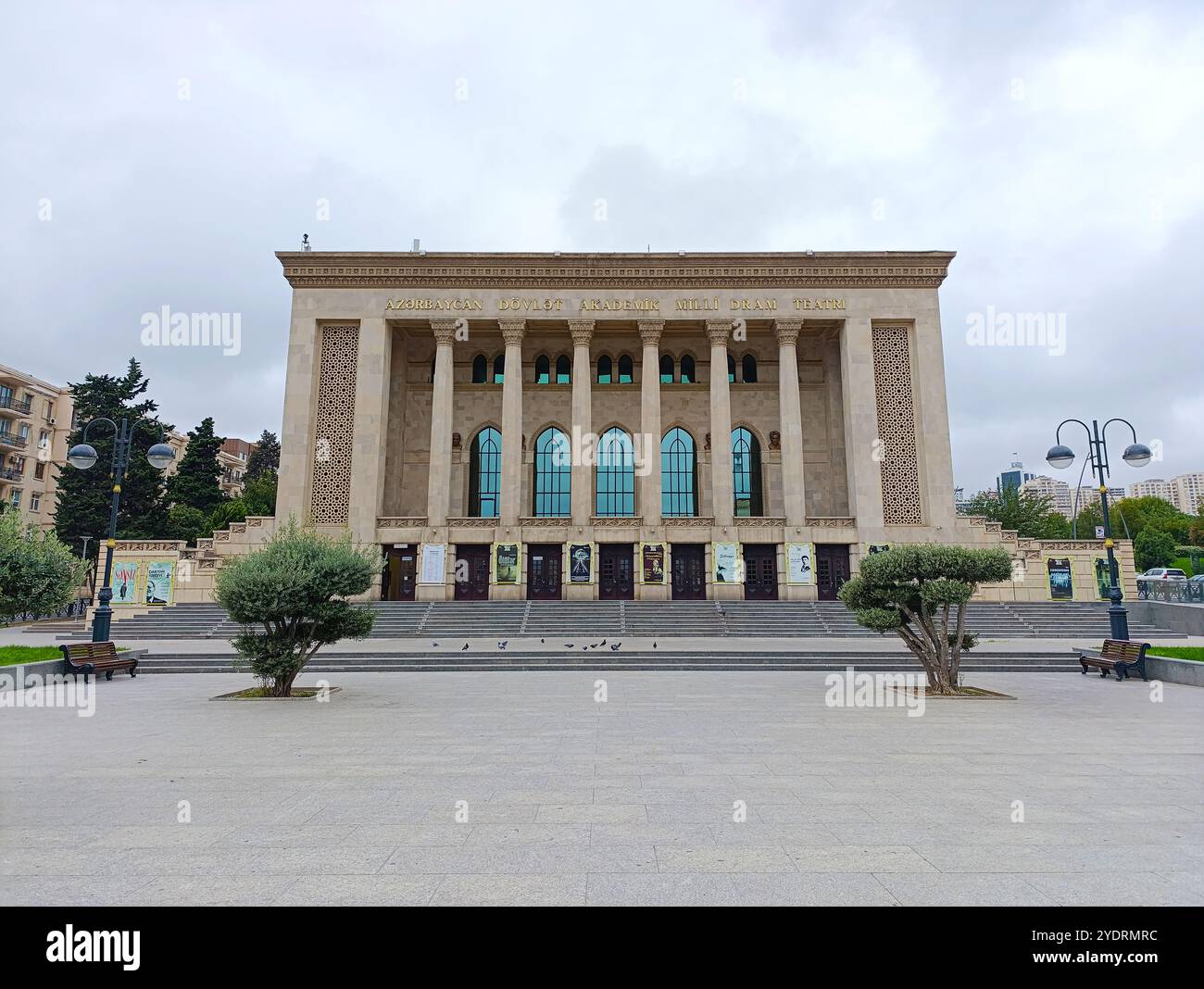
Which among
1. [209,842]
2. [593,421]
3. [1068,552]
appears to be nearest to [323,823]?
[209,842]

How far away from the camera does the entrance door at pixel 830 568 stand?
3081 cm

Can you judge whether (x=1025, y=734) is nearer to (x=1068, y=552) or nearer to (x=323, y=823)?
(x=323, y=823)

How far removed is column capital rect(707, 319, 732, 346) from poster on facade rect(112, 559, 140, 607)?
2842cm

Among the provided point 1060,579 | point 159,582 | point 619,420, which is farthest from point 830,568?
point 159,582

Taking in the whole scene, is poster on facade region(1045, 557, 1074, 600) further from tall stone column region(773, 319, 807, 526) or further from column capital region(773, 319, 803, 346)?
column capital region(773, 319, 803, 346)

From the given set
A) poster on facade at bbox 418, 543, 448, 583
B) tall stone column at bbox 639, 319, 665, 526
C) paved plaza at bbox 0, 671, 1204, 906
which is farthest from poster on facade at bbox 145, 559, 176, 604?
tall stone column at bbox 639, 319, 665, 526

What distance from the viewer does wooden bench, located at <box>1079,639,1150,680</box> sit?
14625mm

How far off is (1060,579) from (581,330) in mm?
24725

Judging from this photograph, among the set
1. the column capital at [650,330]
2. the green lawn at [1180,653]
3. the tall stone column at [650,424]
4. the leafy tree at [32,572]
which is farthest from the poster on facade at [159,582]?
the green lawn at [1180,653]

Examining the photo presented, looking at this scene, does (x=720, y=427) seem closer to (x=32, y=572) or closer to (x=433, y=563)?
(x=433, y=563)

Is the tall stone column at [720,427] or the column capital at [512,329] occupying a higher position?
the column capital at [512,329]

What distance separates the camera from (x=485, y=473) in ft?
117

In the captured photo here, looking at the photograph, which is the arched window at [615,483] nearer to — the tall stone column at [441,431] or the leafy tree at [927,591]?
the tall stone column at [441,431]

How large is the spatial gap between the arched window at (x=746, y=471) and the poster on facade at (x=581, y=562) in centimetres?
913
